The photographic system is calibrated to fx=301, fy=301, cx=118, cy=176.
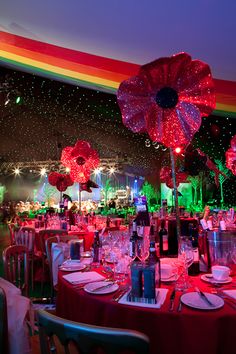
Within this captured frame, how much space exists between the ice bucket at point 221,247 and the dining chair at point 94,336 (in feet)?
3.38

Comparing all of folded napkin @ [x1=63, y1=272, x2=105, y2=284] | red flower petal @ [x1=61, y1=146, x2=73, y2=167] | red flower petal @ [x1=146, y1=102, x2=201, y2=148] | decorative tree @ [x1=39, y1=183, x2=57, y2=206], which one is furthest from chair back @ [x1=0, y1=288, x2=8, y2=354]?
decorative tree @ [x1=39, y1=183, x2=57, y2=206]

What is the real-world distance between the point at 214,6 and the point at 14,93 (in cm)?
510

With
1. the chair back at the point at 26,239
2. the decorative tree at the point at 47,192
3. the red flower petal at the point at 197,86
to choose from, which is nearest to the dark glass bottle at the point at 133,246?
the red flower petal at the point at 197,86

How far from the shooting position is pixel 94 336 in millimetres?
794

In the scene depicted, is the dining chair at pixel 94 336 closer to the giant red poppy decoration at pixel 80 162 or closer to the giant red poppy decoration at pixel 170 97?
the giant red poppy decoration at pixel 170 97

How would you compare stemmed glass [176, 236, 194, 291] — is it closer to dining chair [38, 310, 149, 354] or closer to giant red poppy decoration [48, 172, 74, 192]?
dining chair [38, 310, 149, 354]

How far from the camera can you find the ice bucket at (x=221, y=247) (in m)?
1.67

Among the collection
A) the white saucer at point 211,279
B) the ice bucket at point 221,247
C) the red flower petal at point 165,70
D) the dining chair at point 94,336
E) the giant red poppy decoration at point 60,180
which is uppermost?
the red flower petal at point 165,70

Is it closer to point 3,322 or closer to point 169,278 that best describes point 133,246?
point 169,278

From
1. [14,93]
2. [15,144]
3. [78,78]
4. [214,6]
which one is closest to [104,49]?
[78,78]

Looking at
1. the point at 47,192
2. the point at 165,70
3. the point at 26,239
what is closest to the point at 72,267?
the point at 165,70

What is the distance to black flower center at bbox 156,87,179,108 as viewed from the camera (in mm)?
1828

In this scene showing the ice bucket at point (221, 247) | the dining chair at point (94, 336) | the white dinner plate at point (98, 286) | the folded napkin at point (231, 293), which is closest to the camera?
the dining chair at point (94, 336)

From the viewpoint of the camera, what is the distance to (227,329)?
118 centimetres
